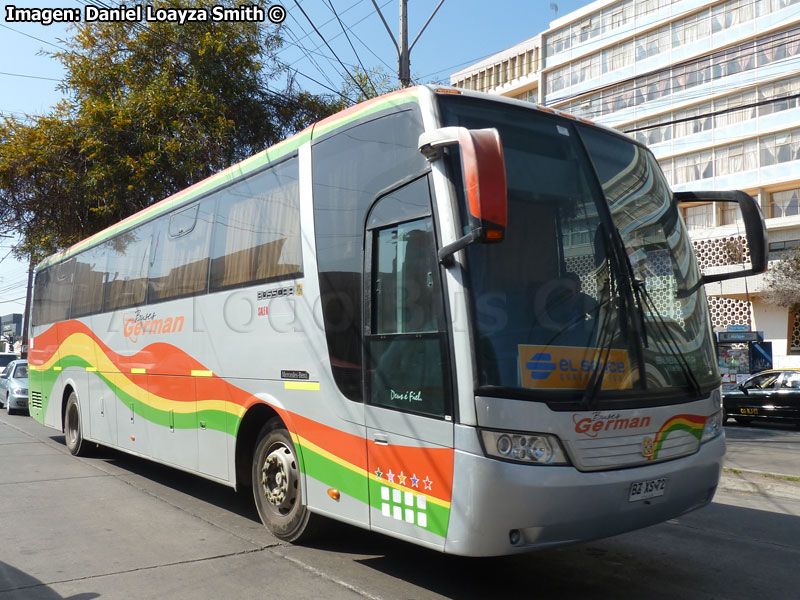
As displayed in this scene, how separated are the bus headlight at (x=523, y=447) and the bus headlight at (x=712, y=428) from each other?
147 cm

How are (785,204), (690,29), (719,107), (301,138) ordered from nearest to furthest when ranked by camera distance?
1. (301,138)
2. (785,204)
3. (719,107)
4. (690,29)

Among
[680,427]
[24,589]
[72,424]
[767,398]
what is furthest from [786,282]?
[24,589]

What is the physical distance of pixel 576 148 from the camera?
5.16 m

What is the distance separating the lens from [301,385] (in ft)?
19.3

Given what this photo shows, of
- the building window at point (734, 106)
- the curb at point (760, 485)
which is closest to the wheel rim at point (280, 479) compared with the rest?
the curb at point (760, 485)

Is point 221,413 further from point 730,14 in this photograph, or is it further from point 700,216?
point 730,14

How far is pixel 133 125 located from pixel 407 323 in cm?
1189

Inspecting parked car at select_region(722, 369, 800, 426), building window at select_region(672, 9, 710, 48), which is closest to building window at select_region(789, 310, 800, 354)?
building window at select_region(672, 9, 710, 48)

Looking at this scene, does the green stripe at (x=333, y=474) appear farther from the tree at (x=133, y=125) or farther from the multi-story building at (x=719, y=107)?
the multi-story building at (x=719, y=107)

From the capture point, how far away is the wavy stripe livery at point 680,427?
482cm

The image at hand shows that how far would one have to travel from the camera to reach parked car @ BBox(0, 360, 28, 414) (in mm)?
19828

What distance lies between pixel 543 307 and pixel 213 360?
391cm

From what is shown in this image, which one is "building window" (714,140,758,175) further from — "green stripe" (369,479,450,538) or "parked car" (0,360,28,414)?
"green stripe" (369,479,450,538)

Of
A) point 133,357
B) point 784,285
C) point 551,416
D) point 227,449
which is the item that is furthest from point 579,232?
point 784,285
